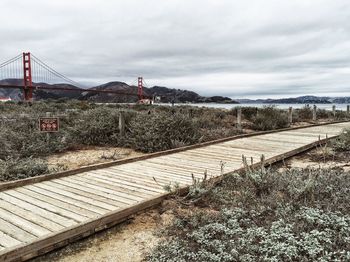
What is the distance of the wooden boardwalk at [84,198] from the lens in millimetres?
3133

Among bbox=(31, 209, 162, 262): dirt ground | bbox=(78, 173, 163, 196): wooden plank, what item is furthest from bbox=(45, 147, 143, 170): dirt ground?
bbox=(31, 209, 162, 262): dirt ground

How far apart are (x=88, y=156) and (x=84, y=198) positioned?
406cm

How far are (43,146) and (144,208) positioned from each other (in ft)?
17.4

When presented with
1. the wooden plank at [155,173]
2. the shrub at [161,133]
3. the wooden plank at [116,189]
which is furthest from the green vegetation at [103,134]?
the wooden plank at [116,189]

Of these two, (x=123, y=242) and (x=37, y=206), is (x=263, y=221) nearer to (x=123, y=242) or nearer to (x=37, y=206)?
(x=123, y=242)

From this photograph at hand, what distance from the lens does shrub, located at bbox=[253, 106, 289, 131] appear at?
14.1 metres

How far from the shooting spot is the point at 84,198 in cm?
425

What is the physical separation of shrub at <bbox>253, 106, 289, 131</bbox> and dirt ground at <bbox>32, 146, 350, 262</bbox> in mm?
10753

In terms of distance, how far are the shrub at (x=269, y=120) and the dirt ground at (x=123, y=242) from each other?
35.3ft

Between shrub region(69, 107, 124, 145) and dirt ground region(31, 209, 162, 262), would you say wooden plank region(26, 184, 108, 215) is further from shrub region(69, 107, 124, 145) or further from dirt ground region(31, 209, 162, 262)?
Answer: shrub region(69, 107, 124, 145)

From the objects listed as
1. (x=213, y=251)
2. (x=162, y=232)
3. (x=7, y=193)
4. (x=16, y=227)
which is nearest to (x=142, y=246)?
(x=162, y=232)

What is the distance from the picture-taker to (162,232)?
3.49 metres

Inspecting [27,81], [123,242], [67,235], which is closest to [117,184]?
[123,242]

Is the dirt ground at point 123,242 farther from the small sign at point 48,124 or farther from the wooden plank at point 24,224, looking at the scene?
the small sign at point 48,124
